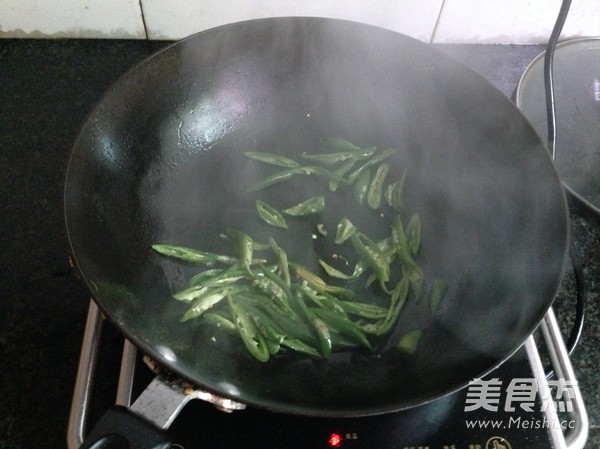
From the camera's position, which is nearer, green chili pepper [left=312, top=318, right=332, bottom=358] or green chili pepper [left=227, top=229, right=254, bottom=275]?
green chili pepper [left=312, top=318, right=332, bottom=358]

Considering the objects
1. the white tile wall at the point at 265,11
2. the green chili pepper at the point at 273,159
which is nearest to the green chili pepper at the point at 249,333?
the green chili pepper at the point at 273,159

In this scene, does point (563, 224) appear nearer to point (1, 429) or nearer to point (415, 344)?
point (415, 344)

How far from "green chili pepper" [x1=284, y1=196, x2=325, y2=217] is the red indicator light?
1.50 feet

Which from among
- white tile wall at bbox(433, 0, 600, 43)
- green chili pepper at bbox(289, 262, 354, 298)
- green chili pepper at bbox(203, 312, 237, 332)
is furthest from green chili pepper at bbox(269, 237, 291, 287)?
white tile wall at bbox(433, 0, 600, 43)

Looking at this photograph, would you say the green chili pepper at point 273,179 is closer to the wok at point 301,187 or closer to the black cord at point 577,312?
the wok at point 301,187

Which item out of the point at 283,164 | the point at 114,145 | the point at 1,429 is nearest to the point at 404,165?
the point at 283,164

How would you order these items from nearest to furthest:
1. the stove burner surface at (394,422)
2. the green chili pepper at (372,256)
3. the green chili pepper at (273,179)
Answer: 1. the stove burner surface at (394,422)
2. the green chili pepper at (372,256)
3. the green chili pepper at (273,179)

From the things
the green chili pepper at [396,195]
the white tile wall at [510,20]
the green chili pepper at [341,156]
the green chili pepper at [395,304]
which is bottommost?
the green chili pepper at [395,304]

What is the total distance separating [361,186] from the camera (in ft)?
3.97

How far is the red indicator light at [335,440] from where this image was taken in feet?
2.82

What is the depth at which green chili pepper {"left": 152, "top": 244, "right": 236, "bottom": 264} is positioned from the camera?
1.04 metres

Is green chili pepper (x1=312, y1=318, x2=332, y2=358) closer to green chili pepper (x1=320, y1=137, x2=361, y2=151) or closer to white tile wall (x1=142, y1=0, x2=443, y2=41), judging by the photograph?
green chili pepper (x1=320, y1=137, x2=361, y2=151)

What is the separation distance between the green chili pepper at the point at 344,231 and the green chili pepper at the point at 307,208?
0.06 m

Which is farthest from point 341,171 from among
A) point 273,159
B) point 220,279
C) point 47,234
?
point 47,234
